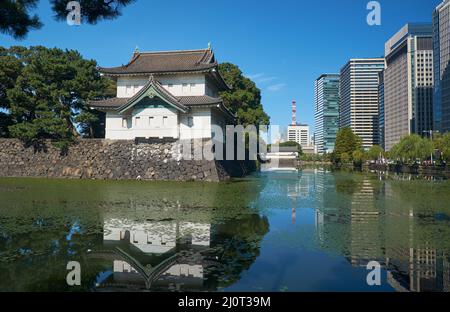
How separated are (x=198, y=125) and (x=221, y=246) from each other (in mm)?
18696

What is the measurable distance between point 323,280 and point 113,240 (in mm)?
4822

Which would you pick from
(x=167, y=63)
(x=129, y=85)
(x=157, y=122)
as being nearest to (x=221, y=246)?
(x=157, y=122)

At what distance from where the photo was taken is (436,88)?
91188 millimetres

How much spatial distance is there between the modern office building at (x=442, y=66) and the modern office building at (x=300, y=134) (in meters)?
78.4

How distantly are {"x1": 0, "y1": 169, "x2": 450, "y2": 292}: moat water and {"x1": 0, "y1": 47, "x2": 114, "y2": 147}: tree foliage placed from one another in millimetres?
15908

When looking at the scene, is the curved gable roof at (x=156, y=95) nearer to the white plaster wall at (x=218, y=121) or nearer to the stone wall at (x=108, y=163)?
the stone wall at (x=108, y=163)

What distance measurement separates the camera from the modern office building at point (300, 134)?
168 metres

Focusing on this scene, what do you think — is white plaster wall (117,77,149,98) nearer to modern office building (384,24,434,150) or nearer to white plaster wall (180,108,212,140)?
white plaster wall (180,108,212,140)

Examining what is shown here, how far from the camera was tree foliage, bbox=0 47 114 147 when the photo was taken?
27.5 meters

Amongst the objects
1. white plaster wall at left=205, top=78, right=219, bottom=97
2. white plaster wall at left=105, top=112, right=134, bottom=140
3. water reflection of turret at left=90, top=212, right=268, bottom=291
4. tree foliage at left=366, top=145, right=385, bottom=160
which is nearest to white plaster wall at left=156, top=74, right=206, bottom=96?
white plaster wall at left=205, top=78, right=219, bottom=97

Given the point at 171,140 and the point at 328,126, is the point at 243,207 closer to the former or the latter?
the point at 171,140

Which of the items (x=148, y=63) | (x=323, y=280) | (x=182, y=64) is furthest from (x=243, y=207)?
(x=148, y=63)
